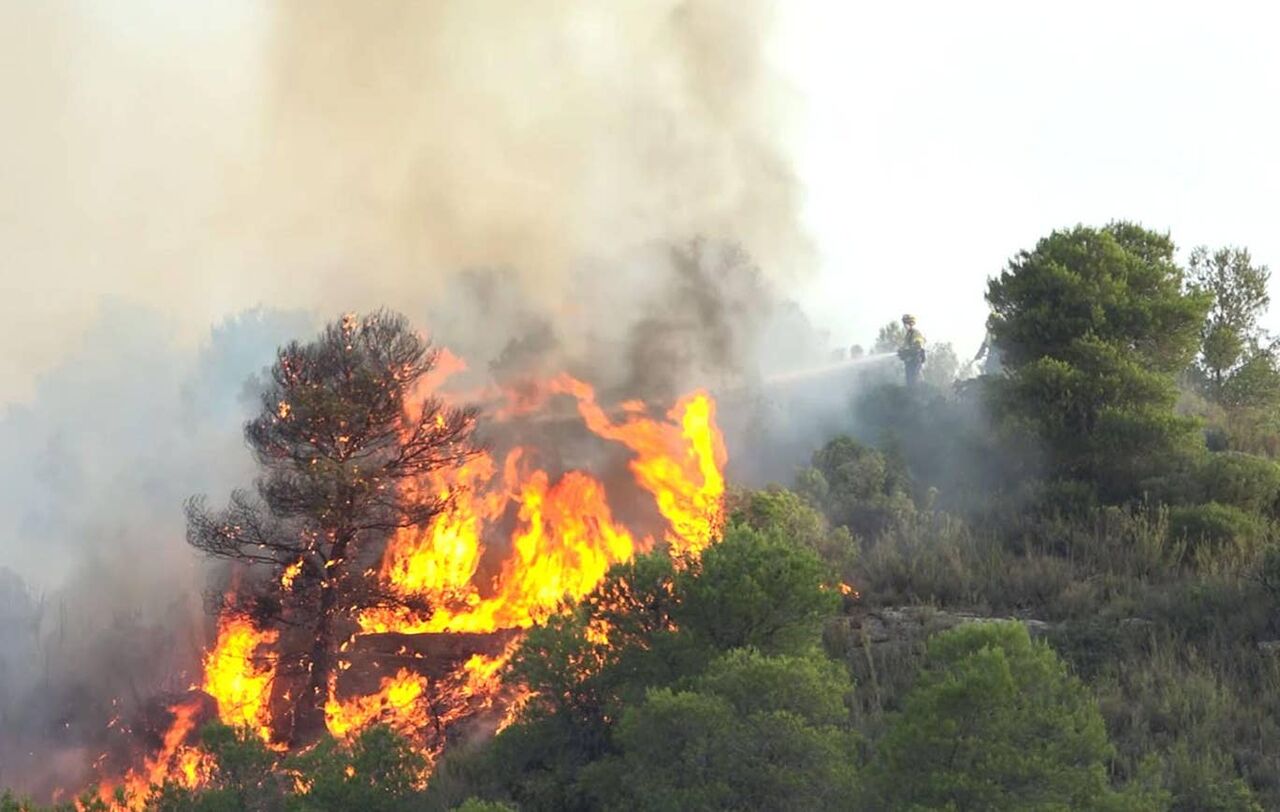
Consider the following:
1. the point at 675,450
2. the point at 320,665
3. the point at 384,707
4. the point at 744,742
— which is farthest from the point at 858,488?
the point at 744,742

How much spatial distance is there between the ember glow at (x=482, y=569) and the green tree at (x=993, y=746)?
1261 cm

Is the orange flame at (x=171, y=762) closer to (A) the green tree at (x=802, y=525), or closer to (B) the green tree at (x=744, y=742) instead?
(A) the green tree at (x=802, y=525)

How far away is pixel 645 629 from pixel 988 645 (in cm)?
469

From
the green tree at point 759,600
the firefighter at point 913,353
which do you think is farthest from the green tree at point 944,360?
the green tree at point 759,600

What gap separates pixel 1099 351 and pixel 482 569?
14914mm

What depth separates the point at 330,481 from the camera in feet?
74.7

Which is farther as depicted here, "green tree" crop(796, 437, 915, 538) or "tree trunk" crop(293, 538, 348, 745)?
"green tree" crop(796, 437, 915, 538)

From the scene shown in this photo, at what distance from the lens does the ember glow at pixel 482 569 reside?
23688mm

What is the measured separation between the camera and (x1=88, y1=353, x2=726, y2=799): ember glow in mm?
23688

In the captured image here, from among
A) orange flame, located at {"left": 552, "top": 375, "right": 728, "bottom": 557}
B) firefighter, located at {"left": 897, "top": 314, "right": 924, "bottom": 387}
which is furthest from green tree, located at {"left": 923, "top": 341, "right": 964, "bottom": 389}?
orange flame, located at {"left": 552, "top": 375, "right": 728, "bottom": 557}

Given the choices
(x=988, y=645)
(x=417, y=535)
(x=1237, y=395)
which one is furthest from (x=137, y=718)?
(x=1237, y=395)

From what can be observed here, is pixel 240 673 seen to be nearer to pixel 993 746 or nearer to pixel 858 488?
pixel 858 488

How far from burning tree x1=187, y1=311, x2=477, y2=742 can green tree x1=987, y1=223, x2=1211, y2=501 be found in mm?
12996

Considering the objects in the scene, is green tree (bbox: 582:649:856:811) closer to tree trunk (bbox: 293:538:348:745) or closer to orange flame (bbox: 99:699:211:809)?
tree trunk (bbox: 293:538:348:745)
